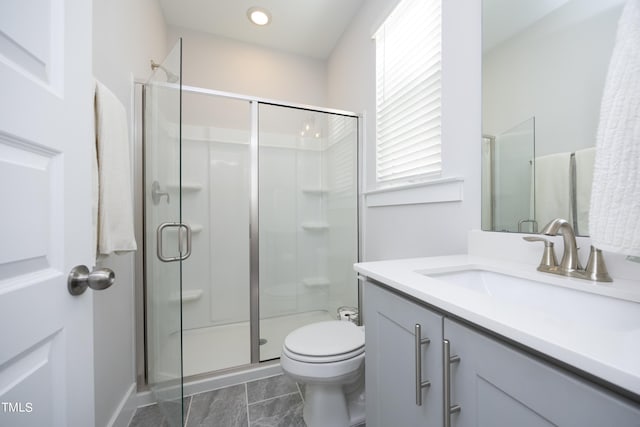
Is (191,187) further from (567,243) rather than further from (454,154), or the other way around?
(567,243)

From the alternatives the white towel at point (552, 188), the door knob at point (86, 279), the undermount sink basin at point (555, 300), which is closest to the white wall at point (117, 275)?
the door knob at point (86, 279)

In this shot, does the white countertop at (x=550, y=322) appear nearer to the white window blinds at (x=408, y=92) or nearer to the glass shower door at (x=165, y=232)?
the white window blinds at (x=408, y=92)

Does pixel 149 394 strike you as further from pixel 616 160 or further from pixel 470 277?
pixel 616 160

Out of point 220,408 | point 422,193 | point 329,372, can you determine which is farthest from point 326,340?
point 422,193

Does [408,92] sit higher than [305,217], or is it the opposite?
[408,92]

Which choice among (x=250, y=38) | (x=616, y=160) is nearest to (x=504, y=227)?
(x=616, y=160)

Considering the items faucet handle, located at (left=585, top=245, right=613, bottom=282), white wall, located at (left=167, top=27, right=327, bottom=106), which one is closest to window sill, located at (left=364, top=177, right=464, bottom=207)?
faucet handle, located at (left=585, top=245, right=613, bottom=282)

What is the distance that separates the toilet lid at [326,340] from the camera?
1.12m

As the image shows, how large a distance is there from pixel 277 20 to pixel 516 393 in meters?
2.61

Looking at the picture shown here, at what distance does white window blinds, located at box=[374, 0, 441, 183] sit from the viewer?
1252 mm

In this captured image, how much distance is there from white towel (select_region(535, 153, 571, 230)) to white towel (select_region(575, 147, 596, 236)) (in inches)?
1.0

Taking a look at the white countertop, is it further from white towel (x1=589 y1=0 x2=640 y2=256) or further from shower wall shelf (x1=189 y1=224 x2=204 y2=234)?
shower wall shelf (x1=189 y1=224 x2=204 y2=234)

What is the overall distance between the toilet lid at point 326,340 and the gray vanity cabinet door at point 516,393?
0.67 metres

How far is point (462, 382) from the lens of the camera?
501 millimetres
